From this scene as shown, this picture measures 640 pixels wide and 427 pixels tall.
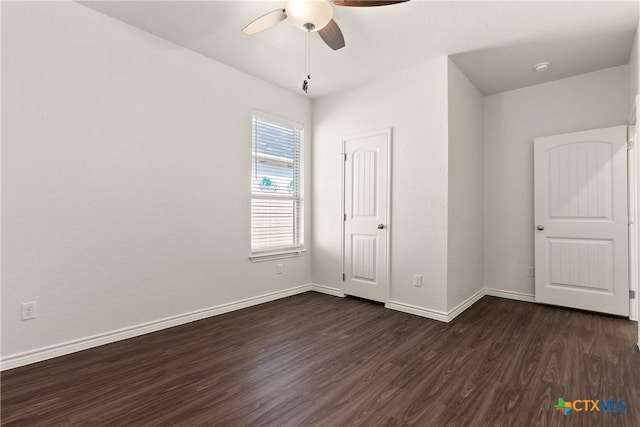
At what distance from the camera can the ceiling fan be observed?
82.8 inches

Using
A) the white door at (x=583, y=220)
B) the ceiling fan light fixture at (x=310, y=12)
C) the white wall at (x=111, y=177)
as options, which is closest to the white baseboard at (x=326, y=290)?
the white wall at (x=111, y=177)

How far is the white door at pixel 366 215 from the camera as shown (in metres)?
3.82

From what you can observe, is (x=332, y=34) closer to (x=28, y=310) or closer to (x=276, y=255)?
(x=276, y=255)

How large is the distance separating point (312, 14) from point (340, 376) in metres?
2.47

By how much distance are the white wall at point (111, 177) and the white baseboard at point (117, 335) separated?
51mm

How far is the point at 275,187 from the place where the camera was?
4125 mm

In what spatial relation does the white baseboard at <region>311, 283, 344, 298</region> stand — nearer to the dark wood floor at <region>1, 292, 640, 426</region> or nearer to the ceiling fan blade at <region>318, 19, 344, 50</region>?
the dark wood floor at <region>1, 292, 640, 426</region>

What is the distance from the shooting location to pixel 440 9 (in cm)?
255

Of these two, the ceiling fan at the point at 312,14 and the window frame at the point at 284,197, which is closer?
the ceiling fan at the point at 312,14

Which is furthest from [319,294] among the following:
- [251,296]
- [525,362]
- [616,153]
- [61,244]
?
[616,153]

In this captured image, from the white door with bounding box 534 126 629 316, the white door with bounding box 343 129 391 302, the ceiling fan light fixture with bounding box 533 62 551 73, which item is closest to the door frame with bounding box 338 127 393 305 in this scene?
the white door with bounding box 343 129 391 302

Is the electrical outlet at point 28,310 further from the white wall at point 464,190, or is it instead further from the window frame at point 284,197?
the white wall at point 464,190

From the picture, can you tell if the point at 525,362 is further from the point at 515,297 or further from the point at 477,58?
the point at 477,58

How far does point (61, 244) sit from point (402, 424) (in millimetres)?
2706
